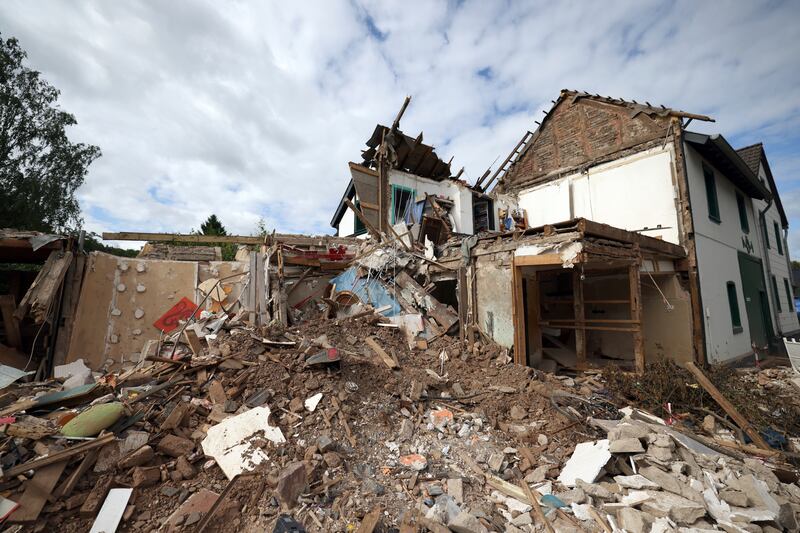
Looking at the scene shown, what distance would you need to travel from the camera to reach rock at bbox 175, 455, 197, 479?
131 inches

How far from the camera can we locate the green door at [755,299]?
36.6 ft

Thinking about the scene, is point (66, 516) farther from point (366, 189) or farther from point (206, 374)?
point (366, 189)

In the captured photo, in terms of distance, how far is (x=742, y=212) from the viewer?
1203cm

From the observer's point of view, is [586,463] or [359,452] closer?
[586,463]

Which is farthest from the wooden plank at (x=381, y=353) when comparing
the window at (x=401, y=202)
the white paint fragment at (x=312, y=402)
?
the window at (x=401, y=202)

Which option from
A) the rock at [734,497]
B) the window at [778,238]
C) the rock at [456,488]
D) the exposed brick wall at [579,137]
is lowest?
the rock at [456,488]

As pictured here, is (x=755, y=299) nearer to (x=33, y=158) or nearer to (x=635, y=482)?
(x=635, y=482)

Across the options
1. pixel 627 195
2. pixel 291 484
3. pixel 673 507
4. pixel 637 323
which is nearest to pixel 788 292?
pixel 627 195

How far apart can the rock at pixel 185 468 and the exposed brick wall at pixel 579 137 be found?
1237 centimetres

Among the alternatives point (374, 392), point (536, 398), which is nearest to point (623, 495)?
point (536, 398)

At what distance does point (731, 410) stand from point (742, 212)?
1077 centimetres

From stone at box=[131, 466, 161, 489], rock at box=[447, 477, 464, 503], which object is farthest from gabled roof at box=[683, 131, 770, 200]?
stone at box=[131, 466, 161, 489]

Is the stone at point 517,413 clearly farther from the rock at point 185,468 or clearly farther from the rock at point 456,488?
the rock at point 185,468

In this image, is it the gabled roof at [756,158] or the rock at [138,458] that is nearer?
the rock at [138,458]
